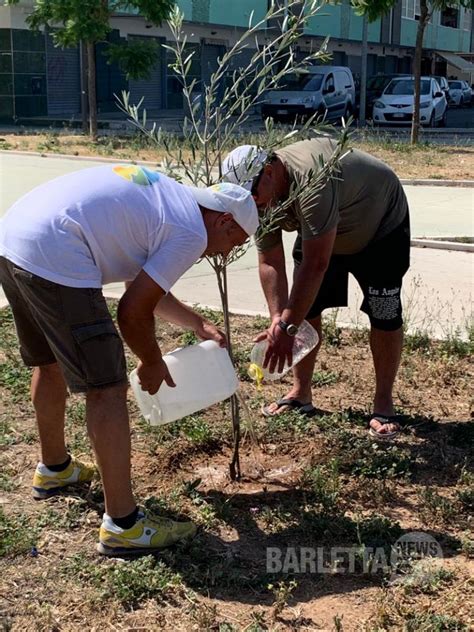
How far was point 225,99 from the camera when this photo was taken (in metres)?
3.76

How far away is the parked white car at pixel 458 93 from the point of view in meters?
42.0

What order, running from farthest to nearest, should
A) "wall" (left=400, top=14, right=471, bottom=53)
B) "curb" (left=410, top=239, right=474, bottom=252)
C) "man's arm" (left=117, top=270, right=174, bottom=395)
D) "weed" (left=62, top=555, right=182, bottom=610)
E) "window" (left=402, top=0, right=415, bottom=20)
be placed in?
"wall" (left=400, top=14, right=471, bottom=53), "window" (left=402, top=0, right=415, bottom=20), "curb" (left=410, top=239, right=474, bottom=252), "weed" (left=62, top=555, right=182, bottom=610), "man's arm" (left=117, top=270, right=174, bottom=395)

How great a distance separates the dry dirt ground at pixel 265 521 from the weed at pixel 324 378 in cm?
1

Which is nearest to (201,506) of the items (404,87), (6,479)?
(6,479)

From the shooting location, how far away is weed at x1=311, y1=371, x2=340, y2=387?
5.39 meters

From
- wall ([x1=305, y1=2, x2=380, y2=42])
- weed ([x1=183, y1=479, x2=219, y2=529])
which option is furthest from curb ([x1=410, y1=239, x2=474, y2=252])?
wall ([x1=305, y1=2, x2=380, y2=42])

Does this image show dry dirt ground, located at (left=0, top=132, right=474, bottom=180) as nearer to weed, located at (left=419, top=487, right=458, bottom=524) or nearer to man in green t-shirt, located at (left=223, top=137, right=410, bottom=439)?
man in green t-shirt, located at (left=223, top=137, right=410, bottom=439)

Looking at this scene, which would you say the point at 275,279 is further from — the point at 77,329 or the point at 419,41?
the point at 419,41

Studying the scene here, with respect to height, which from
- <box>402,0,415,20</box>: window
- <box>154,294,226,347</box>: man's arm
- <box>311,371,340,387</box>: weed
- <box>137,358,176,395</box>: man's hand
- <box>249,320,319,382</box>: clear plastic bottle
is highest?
<box>402,0,415,20</box>: window

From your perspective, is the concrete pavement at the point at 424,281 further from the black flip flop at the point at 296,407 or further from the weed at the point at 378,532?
the weed at the point at 378,532

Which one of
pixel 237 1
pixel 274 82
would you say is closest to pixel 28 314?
pixel 274 82

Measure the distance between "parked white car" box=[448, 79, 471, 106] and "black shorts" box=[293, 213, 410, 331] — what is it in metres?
39.1

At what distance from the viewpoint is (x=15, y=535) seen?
3.48m

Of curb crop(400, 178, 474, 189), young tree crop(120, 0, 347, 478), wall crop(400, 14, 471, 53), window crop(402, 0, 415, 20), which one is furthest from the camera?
wall crop(400, 14, 471, 53)
